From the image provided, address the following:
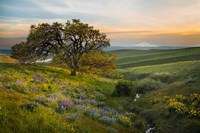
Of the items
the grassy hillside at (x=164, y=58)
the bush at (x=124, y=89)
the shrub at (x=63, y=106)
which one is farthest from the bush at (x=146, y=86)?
the grassy hillside at (x=164, y=58)

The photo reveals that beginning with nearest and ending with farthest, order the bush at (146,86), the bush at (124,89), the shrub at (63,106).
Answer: the shrub at (63,106) → the bush at (124,89) → the bush at (146,86)

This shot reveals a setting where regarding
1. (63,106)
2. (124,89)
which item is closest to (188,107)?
(124,89)

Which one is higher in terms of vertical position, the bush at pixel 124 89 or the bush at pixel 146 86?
the bush at pixel 124 89

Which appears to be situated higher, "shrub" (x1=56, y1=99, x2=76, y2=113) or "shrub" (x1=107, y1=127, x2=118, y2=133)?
"shrub" (x1=56, y1=99, x2=76, y2=113)

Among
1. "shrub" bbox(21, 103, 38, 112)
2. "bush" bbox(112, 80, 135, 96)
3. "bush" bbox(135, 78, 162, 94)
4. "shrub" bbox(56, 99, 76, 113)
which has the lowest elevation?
"bush" bbox(135, 78, 162, 94)

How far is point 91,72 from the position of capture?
37.7 m

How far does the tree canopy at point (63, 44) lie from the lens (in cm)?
3766

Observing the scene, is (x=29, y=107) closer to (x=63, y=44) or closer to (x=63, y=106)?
(x=63, y=106)

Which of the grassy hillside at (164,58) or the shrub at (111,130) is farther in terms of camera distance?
the grassy hillside at (164,58)

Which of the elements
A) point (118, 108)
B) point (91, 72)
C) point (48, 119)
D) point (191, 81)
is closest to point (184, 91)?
point (191, 81)

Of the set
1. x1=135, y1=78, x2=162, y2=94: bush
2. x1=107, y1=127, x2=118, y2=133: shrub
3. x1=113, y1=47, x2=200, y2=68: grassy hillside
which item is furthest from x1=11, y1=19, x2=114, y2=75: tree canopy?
x1=113, y1=47, x2=200, y2=68: grassy hillside

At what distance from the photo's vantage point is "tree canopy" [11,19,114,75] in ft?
124

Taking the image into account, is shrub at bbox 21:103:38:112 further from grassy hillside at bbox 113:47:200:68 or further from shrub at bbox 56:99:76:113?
grassy hillside at bbox 113:47:200:68

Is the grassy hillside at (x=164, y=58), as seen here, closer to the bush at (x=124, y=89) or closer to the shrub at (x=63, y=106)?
the bush at (x=124, y=89)
